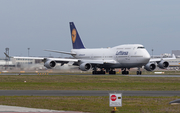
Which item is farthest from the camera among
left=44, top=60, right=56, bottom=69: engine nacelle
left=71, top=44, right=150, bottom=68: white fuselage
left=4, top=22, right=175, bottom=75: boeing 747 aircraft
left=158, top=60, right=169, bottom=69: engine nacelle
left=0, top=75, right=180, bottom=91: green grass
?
left=158, top=60, right=169, bottom=69: engine nacelle

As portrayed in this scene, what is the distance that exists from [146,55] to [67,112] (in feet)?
152

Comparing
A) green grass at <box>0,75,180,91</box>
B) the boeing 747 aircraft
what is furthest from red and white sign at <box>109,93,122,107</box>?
the boeing 747 aircraft

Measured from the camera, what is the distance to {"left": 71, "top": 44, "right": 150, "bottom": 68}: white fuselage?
199 ft

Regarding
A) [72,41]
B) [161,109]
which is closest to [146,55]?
[72,41]

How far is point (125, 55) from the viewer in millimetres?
62281

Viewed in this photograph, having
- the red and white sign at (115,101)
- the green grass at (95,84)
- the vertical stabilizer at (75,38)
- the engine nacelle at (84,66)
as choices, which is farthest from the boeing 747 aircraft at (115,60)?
the red and white sign at (115,101)

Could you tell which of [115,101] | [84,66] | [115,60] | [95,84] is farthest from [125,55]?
[115,101]

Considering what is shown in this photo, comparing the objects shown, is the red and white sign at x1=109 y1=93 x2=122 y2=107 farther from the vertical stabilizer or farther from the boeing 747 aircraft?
the vertical stabilizer

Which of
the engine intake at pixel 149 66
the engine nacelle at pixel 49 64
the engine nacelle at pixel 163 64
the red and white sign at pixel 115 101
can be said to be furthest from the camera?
the engine nacelle at pixel 163 64

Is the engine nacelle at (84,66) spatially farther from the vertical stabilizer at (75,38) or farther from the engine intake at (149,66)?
the vertical stabilizer at (75,38)

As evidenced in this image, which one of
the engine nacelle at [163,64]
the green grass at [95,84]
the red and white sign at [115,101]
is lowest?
the green grass at [95,84]

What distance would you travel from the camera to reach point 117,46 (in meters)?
66.0

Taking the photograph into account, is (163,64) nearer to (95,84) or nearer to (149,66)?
(149,66)

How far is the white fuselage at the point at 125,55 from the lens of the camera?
60.7 m
